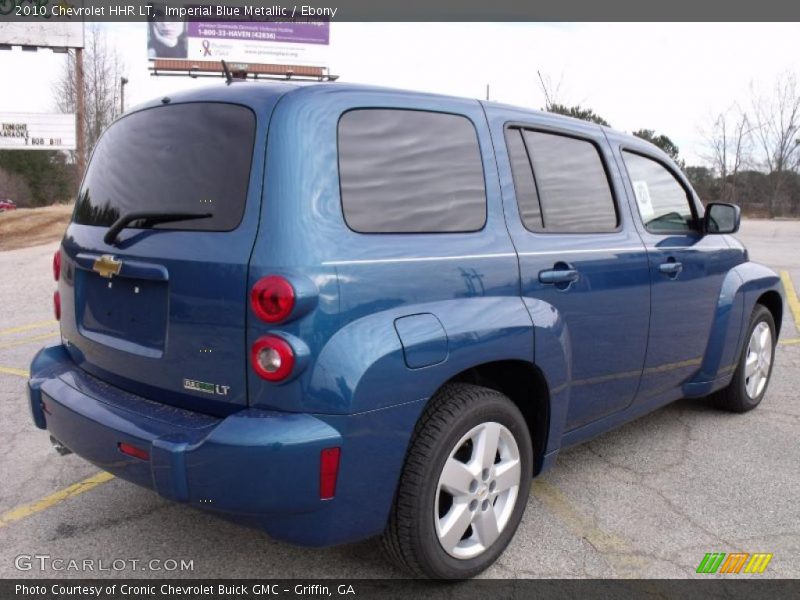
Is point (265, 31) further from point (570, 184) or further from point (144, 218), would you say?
point (144, 218)

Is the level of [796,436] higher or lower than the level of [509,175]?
lower

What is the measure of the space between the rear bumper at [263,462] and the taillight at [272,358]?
0.13 meters

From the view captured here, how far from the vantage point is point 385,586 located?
268 centimetres

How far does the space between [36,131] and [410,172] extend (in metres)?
26.5

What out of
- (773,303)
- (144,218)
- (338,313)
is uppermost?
(144,218)

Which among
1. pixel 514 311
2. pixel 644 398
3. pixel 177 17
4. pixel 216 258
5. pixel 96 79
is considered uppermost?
pixel 177 17

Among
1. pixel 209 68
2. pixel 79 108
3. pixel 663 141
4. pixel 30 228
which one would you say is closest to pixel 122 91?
pixel 209 68

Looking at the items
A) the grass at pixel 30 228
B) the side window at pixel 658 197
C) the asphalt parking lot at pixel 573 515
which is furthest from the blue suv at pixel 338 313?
the grass at pixel 30 228

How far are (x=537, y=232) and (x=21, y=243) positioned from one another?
19.7 m

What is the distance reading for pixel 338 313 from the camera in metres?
2.23

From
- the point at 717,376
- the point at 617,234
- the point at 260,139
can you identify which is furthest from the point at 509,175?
the point at 717,376

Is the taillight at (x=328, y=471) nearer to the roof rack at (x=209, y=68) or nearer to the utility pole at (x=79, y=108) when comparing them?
the utility pole at (x=79, y=108)

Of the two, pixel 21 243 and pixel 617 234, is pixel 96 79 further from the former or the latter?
pixel 617 234

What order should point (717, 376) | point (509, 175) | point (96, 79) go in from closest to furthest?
point (509, 175) < point (717, 376) < point (96, 79)
